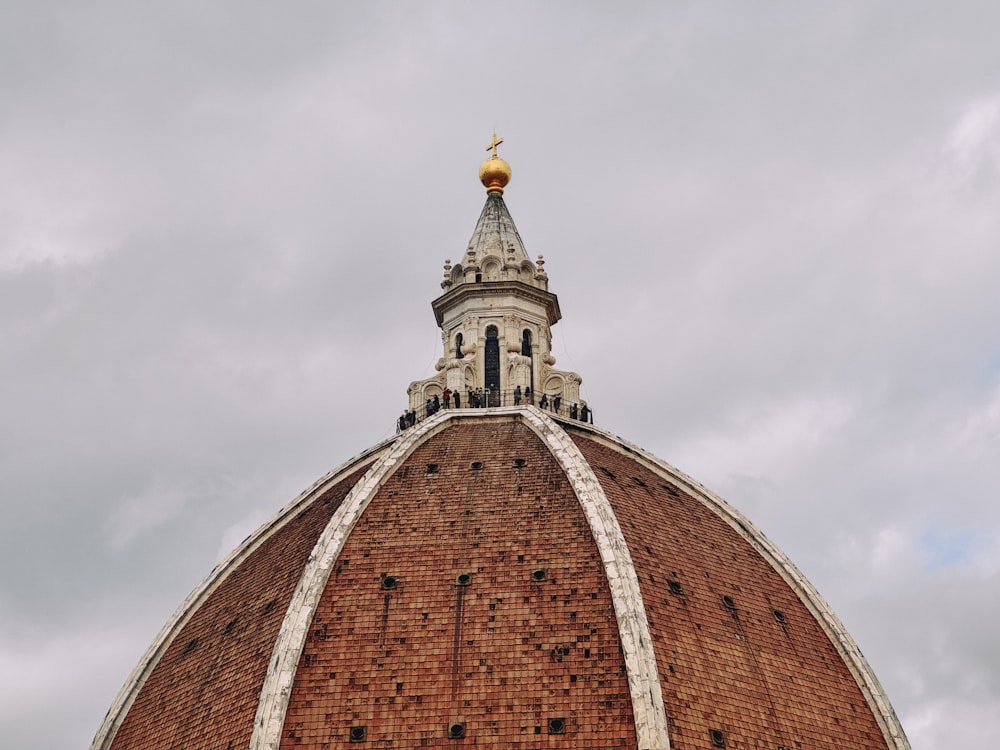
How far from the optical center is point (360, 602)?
112ft

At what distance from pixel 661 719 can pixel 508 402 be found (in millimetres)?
14271

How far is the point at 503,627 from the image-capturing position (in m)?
Answer: 33.2

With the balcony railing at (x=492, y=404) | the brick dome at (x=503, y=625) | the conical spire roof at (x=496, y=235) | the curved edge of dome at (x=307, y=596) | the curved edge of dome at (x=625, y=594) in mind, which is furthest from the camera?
the conical spire roof at (x=496, y=235)

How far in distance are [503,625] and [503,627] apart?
0.05 metres

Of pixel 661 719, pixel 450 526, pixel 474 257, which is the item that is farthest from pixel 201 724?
pixel 474 257

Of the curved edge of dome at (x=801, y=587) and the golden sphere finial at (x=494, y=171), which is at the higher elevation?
the golden sphere finial at (x=494, y=171)

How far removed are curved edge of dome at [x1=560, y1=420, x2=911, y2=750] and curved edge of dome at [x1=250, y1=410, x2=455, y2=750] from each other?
542cm

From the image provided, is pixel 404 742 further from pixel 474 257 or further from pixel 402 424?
pixel 474 257

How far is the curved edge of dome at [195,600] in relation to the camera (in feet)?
121

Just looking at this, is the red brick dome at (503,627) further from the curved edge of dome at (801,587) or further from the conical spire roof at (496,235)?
the conical spire roof at (496,235)

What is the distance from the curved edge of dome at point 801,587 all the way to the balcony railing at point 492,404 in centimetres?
216

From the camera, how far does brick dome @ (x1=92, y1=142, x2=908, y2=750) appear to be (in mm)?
31844

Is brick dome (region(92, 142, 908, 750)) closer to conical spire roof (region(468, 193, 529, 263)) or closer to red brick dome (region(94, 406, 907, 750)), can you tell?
red brick dome (region(94, 406, 907, 750))

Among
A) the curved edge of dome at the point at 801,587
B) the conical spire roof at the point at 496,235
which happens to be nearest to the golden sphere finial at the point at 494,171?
the conical spire roof at the point at 496,235
